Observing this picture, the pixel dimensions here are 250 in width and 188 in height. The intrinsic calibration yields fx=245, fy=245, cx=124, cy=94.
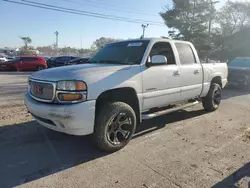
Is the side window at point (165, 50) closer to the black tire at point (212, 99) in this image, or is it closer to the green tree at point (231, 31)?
the black tire at point (212, 99)

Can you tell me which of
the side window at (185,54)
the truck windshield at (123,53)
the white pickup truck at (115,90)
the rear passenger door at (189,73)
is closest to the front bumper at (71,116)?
the white pickup truck at (115,90)

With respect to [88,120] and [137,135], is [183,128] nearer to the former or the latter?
[137,135]

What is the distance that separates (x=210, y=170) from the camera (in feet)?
11.7

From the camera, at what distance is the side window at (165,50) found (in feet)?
16.9

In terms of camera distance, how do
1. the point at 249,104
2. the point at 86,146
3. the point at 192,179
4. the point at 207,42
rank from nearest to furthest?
the point at 192,179, the point at 86,146, the point at 249,104, the point at 207,42

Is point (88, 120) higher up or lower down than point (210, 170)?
higher up

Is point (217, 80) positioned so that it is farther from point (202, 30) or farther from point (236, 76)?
point (202, 30)

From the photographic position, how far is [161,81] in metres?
4.86

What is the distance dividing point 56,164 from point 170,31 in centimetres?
3716

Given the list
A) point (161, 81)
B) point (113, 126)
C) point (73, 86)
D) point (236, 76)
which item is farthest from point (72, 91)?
point (236, 76)

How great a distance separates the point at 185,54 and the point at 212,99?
5.89 ft

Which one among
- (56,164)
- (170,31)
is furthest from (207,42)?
(56,164)

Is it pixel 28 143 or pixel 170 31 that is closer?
pixel 28 143

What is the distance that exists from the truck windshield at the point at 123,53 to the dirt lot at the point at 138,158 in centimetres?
154
